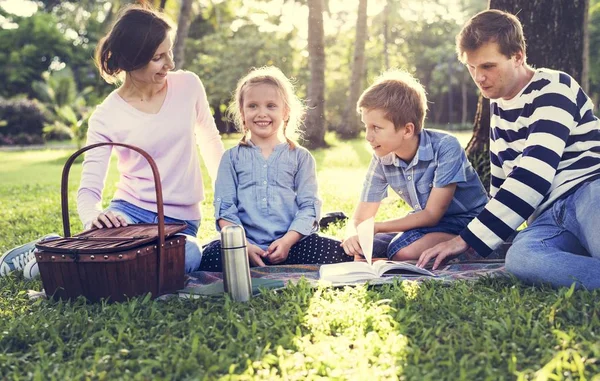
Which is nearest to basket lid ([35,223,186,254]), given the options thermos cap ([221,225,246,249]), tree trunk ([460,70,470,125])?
thermos cap ([221,225,246,249])

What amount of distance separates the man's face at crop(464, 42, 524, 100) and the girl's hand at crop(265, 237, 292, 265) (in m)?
1.37

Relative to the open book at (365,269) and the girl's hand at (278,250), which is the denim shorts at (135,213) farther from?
the open book at (365,269)

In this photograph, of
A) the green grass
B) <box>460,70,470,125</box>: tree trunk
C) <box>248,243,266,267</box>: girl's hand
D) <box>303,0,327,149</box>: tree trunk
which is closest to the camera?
the green grass

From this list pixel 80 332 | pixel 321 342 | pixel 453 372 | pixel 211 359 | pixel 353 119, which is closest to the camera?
pixel 453 372

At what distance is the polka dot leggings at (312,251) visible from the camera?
3995mm

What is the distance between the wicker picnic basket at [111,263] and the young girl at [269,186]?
71 centimetres

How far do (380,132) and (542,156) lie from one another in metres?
0.88

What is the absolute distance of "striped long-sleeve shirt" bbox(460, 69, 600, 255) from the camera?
3.36 metres

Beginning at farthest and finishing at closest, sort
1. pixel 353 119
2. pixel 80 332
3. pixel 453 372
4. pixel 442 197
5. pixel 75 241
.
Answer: pixel 353 119 → pixel 442 197 → pixel 75 241 → pixel 80 332 → pixel 453 372

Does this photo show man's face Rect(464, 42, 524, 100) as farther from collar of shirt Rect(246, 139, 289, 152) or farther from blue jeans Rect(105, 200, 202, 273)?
blue jeans Rect(105, 200, 202, 273)

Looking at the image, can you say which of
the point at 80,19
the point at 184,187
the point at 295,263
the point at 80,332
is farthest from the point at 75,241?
the point at 80,19

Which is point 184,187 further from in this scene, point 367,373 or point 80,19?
point 80,19

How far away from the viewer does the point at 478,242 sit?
3.41 meters

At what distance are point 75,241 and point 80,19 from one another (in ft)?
83.6
